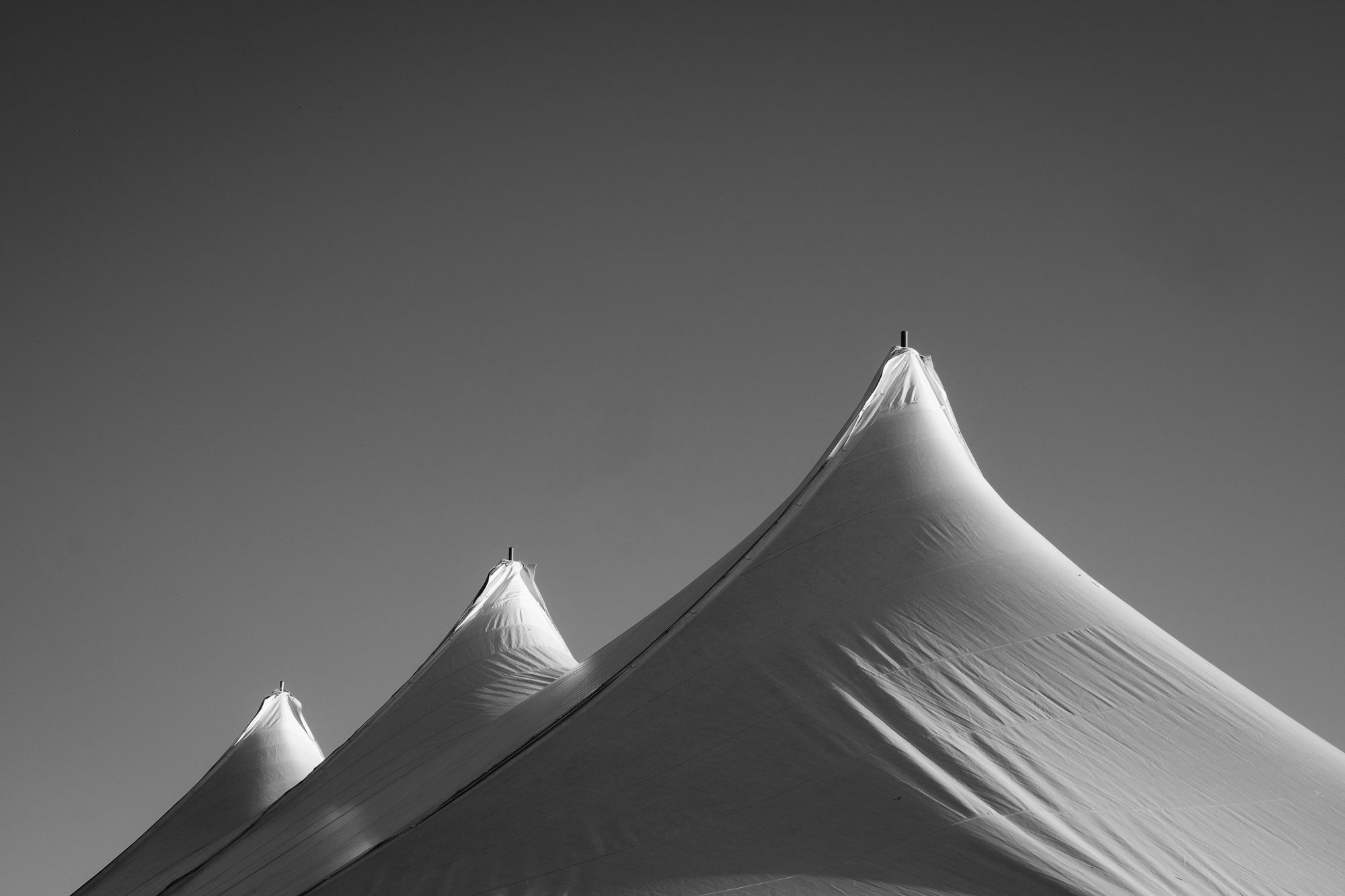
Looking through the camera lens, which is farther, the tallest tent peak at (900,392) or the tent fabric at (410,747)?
the tallest tent peak at (900,392)

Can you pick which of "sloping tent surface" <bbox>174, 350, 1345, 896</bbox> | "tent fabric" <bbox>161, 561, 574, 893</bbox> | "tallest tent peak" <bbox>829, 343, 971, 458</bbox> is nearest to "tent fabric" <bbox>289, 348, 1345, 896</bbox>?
"sloping tent surface" <bbox>174, 350, 1345, 896</bbox>

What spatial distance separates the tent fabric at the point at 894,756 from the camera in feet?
16.3

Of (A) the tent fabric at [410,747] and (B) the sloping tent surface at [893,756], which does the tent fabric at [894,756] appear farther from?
(A) the tent fabric at [410,747]

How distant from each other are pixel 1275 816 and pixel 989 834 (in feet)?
4.06

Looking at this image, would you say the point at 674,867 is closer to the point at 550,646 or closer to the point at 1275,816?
the point at 1275,816

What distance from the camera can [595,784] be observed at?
5746 mm

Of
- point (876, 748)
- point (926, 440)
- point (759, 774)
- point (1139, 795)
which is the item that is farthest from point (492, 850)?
point (926, 440)

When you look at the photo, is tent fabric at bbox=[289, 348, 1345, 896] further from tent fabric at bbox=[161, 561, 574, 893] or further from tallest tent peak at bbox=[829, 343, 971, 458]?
tallest tent peak at bbox=[829, 343, 971, 458]

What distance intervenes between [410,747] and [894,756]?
14.9ft

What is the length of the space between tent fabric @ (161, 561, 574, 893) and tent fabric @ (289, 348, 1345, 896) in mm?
322

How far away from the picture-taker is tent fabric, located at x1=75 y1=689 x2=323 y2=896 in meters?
10.5

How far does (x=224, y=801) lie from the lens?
12.0 m

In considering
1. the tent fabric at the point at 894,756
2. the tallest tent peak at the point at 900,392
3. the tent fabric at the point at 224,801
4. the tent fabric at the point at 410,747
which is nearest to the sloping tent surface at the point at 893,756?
the tent fabric at the point at 894,756

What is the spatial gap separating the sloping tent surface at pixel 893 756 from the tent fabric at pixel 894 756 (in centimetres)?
1
